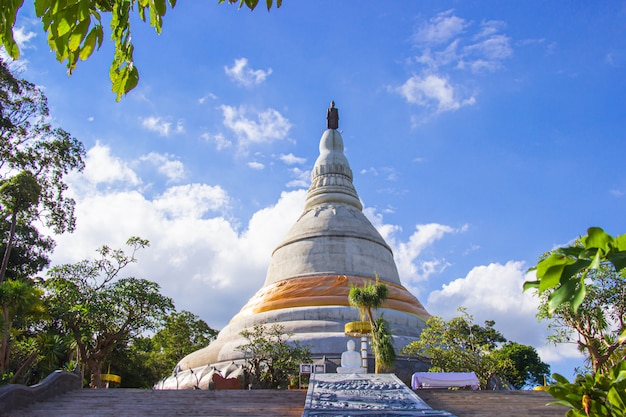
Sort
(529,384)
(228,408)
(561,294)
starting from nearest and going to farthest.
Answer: (561,294) < (228,408) < (529,384)

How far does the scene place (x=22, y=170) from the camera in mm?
→ 19219

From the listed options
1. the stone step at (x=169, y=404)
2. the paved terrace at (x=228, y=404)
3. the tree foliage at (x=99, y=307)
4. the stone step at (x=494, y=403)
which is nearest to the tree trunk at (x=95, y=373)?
the tree foliage at (x=99, y=307)

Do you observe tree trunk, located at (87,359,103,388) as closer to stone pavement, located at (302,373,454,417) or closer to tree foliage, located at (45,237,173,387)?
tree foliage, located at (45,237,173,387)

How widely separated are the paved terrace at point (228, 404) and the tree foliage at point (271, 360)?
19.5 ft

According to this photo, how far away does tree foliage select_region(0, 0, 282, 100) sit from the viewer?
2783mm

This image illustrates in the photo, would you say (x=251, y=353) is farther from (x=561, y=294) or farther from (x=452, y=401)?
(x=561, y=294)

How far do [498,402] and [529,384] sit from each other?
3050cm

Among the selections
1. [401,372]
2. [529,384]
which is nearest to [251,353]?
[401,372]

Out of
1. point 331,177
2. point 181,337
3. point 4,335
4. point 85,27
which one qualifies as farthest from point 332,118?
point 85,27

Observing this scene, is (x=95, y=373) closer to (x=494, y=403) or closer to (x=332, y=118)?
(x=494, y=403)

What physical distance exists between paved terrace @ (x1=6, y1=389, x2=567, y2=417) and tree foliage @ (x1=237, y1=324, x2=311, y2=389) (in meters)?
5.94

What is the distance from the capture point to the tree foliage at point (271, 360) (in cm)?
1792

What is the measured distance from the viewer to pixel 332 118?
109ft

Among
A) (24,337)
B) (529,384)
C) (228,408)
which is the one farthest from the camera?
(529,384)
